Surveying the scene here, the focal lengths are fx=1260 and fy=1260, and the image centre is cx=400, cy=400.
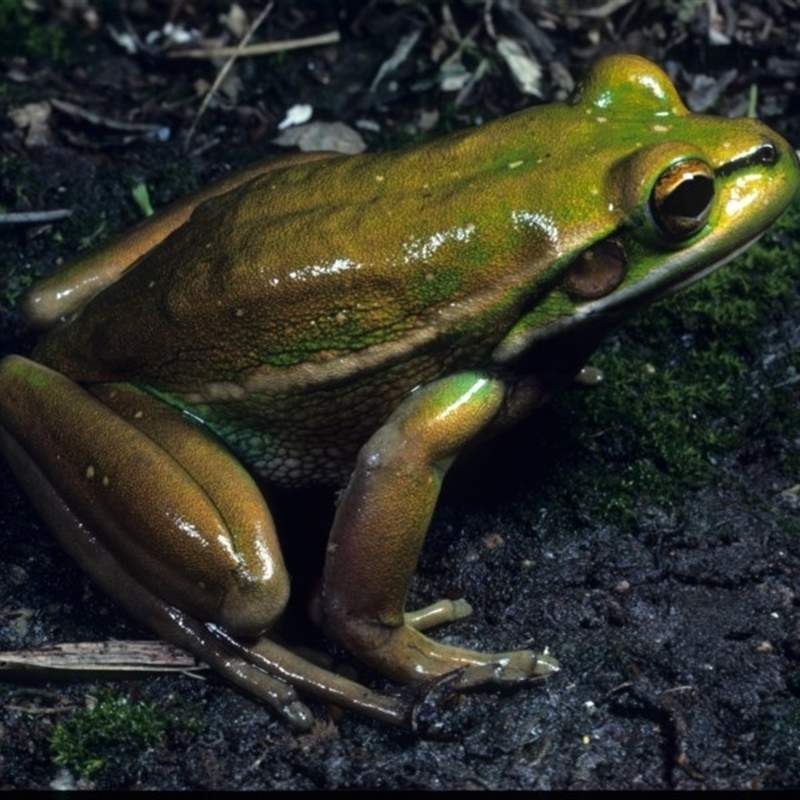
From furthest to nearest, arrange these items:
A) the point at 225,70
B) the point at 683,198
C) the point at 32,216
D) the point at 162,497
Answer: the point at 225,70 < the point at 32,216 < the point at 162,497 < the point at 683,198

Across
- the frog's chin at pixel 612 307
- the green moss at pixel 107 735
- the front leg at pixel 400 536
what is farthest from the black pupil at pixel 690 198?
the green moss at pixel 107 735

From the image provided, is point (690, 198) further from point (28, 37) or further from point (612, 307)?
point (28, 37)

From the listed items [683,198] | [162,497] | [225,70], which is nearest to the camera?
[683,198]

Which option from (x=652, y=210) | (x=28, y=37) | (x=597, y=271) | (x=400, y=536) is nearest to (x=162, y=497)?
(x=400, y=536)

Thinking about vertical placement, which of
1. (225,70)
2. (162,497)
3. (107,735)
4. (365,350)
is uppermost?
(365,350)

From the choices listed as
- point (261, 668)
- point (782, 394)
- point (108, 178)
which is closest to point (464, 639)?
point (261, 668)

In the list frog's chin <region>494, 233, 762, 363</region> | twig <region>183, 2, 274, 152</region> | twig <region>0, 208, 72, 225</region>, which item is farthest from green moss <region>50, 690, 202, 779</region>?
twig <region>183, 2, 274, 152</region>

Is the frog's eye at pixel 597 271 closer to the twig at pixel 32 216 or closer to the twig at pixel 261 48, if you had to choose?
the twig at pixel 32 216
